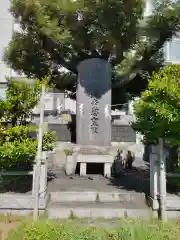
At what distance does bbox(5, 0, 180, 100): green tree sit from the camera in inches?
525

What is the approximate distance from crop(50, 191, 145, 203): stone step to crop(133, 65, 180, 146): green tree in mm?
1706

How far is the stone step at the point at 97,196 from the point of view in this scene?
285 inches

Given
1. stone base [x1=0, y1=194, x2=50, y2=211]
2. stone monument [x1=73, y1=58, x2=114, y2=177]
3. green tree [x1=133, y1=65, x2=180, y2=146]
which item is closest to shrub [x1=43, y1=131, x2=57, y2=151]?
stone base [x1=0, y1=194, x2=50, y2=211]

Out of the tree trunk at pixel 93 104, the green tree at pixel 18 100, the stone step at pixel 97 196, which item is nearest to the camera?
the green tree at pixel 18 100

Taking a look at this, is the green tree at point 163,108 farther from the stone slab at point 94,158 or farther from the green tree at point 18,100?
the stone slab at point 94,158

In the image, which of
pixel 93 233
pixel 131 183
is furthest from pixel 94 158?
pixel 93 233

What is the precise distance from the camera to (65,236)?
4.50m

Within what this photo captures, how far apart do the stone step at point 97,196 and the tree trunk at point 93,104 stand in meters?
5.30

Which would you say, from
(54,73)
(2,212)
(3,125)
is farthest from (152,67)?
(2,212)

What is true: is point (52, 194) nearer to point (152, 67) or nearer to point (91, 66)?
point (91, 66)

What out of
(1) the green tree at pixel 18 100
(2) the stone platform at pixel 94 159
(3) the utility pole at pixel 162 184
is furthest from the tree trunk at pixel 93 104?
(3) the utility pole at pixel 162 184

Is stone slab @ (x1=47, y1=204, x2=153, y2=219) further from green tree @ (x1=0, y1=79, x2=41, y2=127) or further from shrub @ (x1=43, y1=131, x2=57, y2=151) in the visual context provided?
green tree @ (x1=0, y1=79, x2=41, y2=127)

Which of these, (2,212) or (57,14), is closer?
(2,212)

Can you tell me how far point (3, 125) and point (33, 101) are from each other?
98 cm
